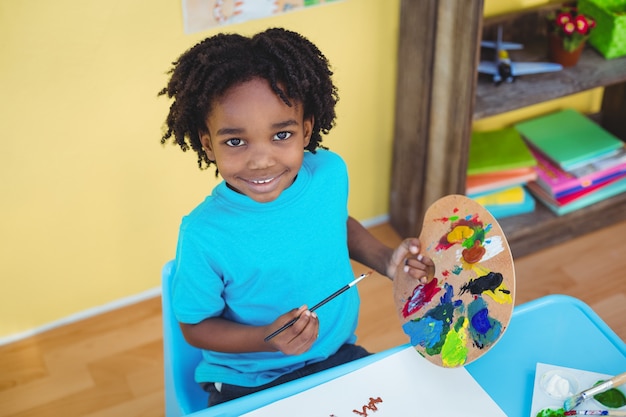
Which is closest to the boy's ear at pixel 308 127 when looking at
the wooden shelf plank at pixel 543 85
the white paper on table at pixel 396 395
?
the white paper on table at pixel 396 395

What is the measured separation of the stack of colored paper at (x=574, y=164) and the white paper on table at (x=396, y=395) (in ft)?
4.37

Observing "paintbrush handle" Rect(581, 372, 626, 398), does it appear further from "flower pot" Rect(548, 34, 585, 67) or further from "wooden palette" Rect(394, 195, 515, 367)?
"flower pot" Rect(548, 34, 585, 67)

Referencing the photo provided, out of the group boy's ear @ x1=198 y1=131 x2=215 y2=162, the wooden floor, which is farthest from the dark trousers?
the wooden floor

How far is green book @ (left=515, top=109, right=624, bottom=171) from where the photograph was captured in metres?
2.26

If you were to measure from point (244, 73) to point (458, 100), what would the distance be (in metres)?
1.00

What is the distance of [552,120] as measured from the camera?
2.41 m

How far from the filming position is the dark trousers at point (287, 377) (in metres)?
1.23

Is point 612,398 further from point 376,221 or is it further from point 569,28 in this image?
point 376,221

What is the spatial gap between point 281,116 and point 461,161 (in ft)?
3.46

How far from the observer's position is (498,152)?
2219 millimetres

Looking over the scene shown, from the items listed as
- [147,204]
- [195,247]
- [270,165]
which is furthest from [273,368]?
[147,204]

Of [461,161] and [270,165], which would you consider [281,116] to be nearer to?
[270,165]

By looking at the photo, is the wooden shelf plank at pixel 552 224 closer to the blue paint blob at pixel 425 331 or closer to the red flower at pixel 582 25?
the red flower at pixel 582 25

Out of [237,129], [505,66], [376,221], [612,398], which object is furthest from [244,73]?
[376,221]
